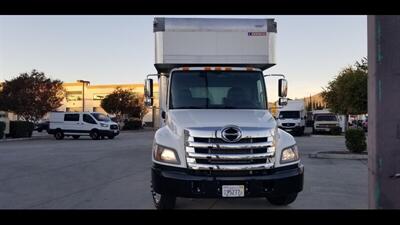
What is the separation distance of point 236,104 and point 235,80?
472 millimetres

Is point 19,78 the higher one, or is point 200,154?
point 19,78

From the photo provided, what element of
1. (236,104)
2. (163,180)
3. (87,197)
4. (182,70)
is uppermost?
(182,70)

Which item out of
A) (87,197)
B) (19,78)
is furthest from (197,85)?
(19,78)

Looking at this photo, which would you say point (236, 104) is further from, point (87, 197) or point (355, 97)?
point (355, 97)

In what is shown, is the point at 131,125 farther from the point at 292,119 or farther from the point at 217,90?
the point at 217,90

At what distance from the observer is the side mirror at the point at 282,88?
911cm

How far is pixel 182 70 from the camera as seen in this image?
859cm

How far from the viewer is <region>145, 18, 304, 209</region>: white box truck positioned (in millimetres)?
6828

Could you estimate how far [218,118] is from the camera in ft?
24.3

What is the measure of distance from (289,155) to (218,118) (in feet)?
3.96

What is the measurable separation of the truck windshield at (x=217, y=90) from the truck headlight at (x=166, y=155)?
1340 mm

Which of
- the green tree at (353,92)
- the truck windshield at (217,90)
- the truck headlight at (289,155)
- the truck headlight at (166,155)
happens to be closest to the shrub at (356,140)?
the truck windshield at (217,90)

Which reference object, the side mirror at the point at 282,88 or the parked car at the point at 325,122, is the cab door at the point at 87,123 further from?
the side mirror at the point at 282,88

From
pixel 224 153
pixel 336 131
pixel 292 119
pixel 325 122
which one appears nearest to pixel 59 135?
pixel 292 119
